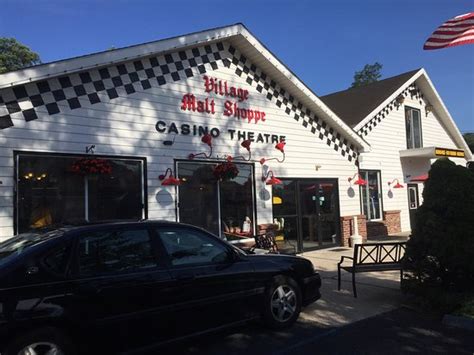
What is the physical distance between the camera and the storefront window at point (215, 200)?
10.0 m

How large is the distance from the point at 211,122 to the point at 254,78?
6.68 ft

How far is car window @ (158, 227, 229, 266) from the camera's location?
4891 mm

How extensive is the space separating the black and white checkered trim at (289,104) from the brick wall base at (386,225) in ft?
9.25

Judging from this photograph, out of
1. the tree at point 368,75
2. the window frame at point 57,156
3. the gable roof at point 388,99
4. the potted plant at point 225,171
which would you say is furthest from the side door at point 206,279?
the tree at point 368,75

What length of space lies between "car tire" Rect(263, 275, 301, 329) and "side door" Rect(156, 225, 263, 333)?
9.0 inches

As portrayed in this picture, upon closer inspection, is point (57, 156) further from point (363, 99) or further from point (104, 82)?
point (363, 99)

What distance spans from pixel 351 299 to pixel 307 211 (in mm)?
5608

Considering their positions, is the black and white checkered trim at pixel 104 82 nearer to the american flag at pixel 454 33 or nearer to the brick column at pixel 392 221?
the american flag at pixel 454 33

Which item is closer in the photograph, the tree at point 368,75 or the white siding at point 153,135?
the white siding at point 153,135

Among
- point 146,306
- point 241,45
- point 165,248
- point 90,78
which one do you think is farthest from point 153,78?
point 146,306

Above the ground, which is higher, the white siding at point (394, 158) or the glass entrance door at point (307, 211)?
the white siding at point (394, 158)

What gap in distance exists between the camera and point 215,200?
34.6 feet

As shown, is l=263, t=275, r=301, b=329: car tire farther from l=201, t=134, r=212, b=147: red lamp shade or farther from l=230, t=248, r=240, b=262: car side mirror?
l=201, t=134, r=212, b=147: red lamp shade

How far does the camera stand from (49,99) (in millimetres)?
8070
